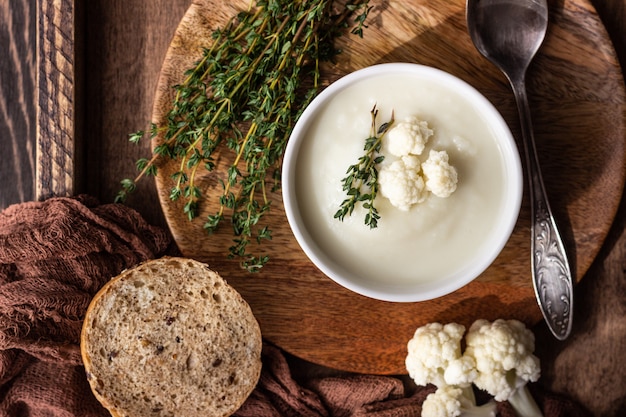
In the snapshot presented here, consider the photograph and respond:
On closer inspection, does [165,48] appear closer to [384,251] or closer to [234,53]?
[234,53]

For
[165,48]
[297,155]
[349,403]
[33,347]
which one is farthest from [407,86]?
[33,347]

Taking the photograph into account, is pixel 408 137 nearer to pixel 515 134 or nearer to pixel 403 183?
pixel 403 183

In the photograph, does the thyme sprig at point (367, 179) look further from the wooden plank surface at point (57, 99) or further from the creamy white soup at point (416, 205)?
the wooden plank surface at point (57, 99)

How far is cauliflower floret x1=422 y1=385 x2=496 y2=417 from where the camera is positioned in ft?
5.97

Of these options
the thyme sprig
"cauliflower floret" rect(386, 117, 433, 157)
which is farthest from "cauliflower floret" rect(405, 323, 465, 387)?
"cauliflower floret" rect(386, 117, 433, 157)

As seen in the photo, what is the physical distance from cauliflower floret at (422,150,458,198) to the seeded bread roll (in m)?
0.62

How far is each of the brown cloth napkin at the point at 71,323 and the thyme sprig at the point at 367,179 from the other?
1.93 feet

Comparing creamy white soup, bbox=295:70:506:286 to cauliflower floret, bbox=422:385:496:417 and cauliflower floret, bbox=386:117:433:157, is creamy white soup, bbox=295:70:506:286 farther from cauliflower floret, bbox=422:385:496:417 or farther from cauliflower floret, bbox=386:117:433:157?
cauliflower floret, bbox=422:385:496:417

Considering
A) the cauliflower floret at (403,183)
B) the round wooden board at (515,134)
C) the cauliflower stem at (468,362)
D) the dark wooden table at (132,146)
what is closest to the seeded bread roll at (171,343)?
the round wooden board at (515,134)

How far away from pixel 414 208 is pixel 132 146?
33.2 inches

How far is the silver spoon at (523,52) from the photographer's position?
5.78 ft

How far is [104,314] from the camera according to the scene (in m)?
1.84

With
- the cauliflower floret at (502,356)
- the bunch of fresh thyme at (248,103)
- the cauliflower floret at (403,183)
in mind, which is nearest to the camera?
the cauliflower floret at (403,183)

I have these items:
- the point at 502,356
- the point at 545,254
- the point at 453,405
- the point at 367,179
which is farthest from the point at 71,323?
the point at 545,254
